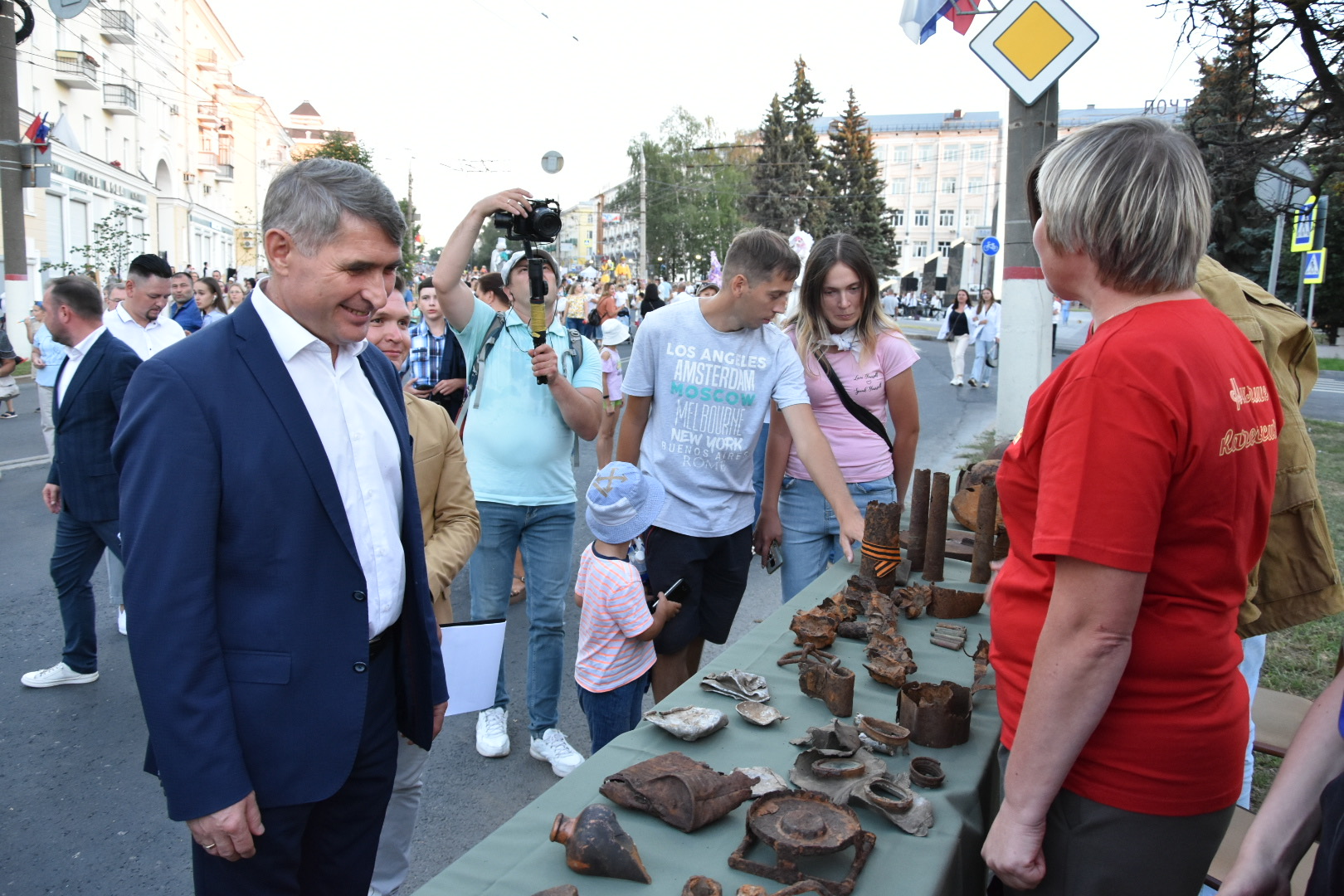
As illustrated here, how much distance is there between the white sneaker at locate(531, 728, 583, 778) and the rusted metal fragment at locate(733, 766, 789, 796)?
1.79 metres

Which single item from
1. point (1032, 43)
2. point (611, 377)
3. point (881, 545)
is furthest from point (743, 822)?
point (611, 377)

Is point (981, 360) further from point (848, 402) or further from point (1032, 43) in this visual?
point (848, 402)

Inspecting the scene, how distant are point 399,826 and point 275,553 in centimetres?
120

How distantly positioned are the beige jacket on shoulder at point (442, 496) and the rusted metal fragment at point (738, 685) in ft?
2.55

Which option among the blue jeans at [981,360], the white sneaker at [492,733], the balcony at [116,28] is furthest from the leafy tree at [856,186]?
the white sneaker at [492,733]

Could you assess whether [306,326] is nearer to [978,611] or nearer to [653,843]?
[653,843]

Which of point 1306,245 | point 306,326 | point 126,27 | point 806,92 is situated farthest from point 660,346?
point 806,92

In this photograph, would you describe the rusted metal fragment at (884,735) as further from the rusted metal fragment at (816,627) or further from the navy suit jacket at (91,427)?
the navy suit jacket at (91,427)

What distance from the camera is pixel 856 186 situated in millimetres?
57531

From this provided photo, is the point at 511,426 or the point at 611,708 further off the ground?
the point at 511,426

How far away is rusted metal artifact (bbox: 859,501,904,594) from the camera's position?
2.89 meters

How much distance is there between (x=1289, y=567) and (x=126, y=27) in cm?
3711

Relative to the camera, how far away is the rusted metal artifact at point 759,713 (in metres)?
2.03

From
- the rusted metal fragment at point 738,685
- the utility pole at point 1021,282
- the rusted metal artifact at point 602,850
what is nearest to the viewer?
the rusted metal artifact at point 602,850
